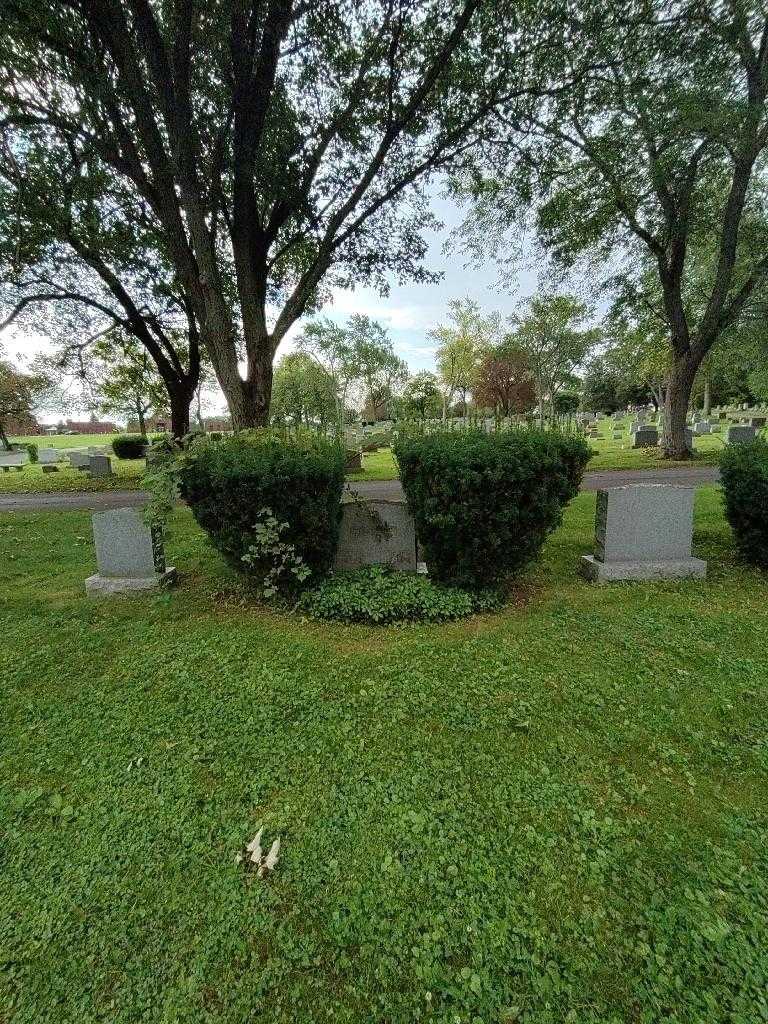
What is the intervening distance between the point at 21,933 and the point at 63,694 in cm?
162

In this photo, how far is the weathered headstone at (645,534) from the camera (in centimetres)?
423

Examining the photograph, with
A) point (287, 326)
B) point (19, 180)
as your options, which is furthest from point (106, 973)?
point (19, 180)

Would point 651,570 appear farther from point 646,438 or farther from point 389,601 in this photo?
point 646,438

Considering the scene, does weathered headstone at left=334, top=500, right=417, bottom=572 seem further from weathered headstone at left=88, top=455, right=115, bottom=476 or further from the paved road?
weathered headstone at left=88, top=455, right=115, bottom=476

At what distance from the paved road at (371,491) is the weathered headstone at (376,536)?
18.0ft

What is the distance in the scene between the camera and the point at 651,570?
4.28 metres

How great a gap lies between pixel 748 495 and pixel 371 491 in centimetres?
779

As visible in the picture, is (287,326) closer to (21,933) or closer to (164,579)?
(164,579)

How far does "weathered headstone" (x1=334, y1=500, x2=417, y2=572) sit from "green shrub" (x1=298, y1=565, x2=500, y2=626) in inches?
13.4

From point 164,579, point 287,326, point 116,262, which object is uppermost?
point 116,262

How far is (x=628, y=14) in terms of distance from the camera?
257 inches

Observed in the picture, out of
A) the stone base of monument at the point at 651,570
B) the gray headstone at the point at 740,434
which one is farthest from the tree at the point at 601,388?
the stone base of monument at the point at 651,570

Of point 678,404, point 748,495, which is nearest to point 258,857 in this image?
point 748,495

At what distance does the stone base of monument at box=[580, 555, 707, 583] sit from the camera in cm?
426
